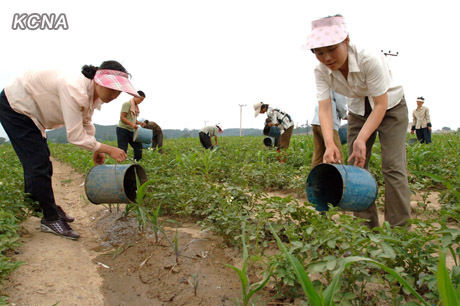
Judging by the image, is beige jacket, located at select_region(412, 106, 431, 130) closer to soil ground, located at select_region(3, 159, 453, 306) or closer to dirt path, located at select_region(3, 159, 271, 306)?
soil ground, located at select_region(3, 159, 453, 306)

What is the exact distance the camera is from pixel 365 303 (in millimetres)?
1504

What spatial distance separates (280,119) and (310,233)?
450cm

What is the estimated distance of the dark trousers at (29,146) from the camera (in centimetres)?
238

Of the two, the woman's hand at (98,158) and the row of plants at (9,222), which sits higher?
the woman's hand at (98,158)

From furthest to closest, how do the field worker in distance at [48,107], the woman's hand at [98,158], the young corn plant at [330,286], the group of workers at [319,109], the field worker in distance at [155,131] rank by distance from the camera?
the field worker in distance at [155,131], the woman's hand at [98,158], the field worker in distance at [48,107], the group of workers at [319,109], the young corn plant at [330,286]

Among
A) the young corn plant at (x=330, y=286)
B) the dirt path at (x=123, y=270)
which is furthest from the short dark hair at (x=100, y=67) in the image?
the young corn plant at (x=330, y=286)


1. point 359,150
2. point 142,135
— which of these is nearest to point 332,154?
point 359,150

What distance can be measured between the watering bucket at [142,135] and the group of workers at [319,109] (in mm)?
2346

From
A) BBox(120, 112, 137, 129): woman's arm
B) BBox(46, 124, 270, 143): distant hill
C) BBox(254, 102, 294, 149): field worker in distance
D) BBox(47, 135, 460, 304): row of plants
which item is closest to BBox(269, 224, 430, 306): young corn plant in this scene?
BBox(47, 135, 460, 304): row of plants

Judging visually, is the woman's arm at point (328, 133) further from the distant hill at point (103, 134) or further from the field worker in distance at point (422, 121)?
the distant hill at point (103, 134)

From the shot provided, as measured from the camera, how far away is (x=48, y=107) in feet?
7.79

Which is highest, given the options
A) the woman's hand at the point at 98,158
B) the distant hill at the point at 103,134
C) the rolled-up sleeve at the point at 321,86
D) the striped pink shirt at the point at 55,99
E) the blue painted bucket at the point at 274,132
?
the rolled-up sleeve at the point at 321,86

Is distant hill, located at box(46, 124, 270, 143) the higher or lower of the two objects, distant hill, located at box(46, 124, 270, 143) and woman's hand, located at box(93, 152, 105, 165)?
the lower

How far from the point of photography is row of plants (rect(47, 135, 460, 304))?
132 cm
